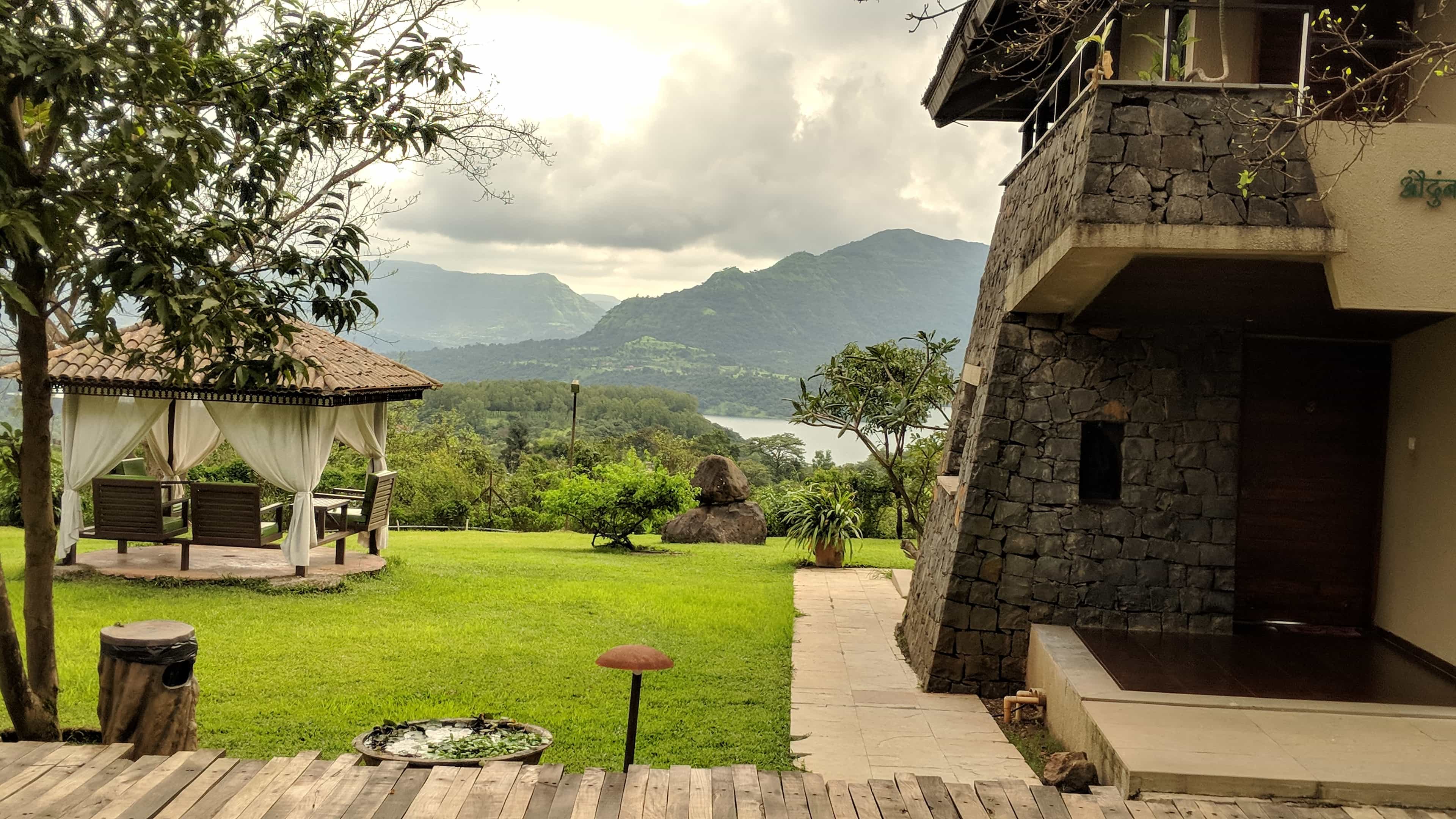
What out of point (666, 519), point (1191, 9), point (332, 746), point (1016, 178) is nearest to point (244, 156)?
point (332, 746)

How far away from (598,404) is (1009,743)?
39939 mm

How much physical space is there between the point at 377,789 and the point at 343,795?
0.42 ft

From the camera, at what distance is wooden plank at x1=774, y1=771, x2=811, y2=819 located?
13.2ft

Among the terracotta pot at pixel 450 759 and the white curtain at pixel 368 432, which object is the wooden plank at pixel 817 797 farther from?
the white curtain at pixel 368 432

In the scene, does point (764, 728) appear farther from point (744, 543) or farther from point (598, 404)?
point (598, 404)

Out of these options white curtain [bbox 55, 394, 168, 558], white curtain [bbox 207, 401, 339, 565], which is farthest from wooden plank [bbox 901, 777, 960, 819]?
white curtain [bbox 55, 394, 168, 558]

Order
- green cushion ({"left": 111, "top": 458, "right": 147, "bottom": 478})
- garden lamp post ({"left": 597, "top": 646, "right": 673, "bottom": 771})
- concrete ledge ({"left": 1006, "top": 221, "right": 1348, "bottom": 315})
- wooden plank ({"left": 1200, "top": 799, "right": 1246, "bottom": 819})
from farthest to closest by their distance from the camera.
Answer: green cushion ({"left": 111, "top": 458, "right": 147, "bottom": 478}) → concrete ledge ({"left": 1006, "top": 221, "right": 1348, "bottom": 315}) → garden lamp post ({"left": 597, "top": 646, "right": 673, "bottom": 771}) → wooden plank ({"left": 1200, "top": 799, "right": 1246, "bottom": 819})

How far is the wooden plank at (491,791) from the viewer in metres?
3.91

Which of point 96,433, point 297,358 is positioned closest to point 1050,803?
point 297,358

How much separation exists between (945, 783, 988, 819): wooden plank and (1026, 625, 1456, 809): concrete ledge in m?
0.79

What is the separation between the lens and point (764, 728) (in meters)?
6.36

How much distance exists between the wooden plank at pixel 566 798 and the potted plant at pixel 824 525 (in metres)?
9.17

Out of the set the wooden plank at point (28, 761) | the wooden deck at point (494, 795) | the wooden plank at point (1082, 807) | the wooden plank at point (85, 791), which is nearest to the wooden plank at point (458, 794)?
the wooden deck at point (494, 795)

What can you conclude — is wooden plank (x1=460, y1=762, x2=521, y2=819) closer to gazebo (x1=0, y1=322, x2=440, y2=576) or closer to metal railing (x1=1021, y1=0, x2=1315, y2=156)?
metal railing (x1=1021, y1=0, x2=1315, y2=156)
